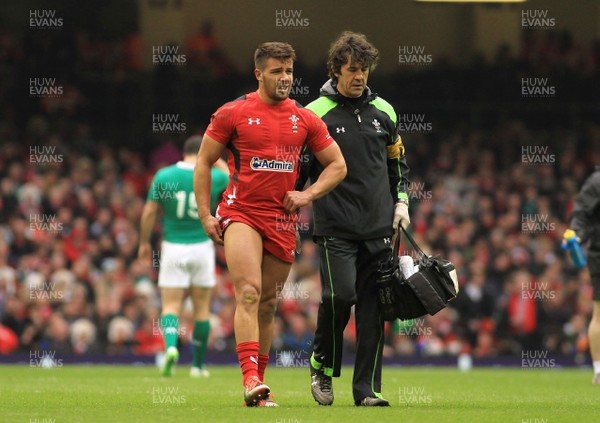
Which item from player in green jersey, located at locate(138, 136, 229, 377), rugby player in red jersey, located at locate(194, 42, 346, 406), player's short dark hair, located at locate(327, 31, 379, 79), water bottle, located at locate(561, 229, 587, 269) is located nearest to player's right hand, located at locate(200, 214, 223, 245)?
rugby player in red jersey, located at locate(194, 42, 346, 406)

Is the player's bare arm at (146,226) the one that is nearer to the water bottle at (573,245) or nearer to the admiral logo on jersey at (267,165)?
the water bottle at (573,245)

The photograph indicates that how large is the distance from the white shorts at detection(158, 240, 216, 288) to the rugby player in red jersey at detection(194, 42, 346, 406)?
5.48m

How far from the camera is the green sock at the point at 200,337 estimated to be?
47.4 feet

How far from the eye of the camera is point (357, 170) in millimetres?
9320

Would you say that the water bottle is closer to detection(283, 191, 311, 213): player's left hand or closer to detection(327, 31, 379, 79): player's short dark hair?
detection(327, 31, 379, 79): player's short dark hair

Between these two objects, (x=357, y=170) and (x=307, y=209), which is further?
(x=307, y=209)

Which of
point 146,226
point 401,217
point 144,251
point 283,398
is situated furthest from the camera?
point 146,226

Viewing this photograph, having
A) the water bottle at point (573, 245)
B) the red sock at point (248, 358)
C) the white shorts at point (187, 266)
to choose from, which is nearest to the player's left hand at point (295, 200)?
the red sock at point (248, 358)

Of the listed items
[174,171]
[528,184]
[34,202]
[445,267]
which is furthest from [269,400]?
[528,184]

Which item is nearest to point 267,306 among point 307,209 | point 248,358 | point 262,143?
point 248,358

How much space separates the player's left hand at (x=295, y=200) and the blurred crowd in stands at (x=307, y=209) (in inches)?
435

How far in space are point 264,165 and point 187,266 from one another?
225 inches

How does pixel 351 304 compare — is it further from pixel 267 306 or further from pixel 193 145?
pixel 193 145

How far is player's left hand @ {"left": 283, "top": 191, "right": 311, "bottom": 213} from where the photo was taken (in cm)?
888
